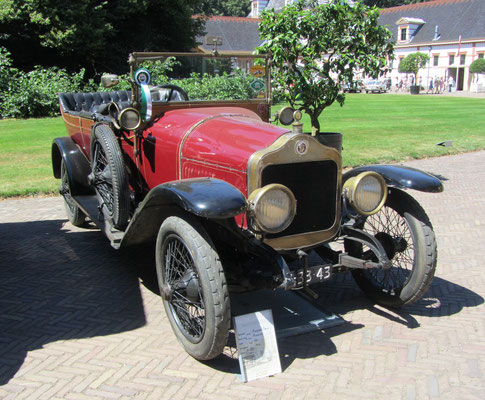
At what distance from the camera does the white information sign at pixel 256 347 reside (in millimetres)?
2785

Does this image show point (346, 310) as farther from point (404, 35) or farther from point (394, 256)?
point (404, 35)

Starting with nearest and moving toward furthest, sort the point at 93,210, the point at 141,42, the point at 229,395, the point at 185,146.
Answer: the point at 229,395, the point at 185,146, the point at 93,210, the point at 141,42

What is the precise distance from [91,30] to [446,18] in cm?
3968

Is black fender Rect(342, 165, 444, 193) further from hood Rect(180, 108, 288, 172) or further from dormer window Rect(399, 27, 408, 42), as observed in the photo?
dormer window Rect(399, 27, 408, 42)

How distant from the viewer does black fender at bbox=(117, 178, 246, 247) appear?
2635mm

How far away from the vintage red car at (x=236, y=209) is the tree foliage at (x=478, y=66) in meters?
42.3

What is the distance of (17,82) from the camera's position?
1856 centimetres

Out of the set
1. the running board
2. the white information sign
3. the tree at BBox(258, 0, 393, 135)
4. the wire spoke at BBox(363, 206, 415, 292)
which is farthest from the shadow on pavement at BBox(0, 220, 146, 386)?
the tree at BBox(258, 0, 393, 135)

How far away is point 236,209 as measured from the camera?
8.71ft

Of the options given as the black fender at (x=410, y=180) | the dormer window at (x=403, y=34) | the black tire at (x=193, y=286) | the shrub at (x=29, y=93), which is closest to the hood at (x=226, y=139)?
the black tire at (x=193, y=286)

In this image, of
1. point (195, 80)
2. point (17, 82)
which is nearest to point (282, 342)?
point (195, 80)

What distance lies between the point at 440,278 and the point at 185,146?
2.58 meters

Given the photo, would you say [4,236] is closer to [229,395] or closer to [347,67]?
[229,395]

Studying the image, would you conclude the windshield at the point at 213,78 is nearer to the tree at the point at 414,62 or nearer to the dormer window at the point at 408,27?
the tree at the point at 414,62
